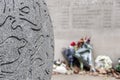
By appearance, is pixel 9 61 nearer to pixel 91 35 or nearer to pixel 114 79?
pixel 114 79

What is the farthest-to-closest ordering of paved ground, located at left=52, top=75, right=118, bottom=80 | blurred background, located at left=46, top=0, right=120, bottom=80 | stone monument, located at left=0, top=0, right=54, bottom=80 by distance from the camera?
blurred background, located at left=46, top=0, right=120, bottom=80, paved ground, located at left=52, top=75, right=118, bottom=80, stone monument, located at left=0, top=0, right=54, bottom=80

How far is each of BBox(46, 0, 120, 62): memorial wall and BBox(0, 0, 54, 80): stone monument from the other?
177 inches

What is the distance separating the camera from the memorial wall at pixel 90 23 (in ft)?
23.4

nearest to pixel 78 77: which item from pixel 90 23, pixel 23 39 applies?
pixel 90 23

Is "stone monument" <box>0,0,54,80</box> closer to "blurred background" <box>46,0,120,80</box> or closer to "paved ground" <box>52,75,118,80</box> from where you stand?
"paved ground" <box>52,75,118,80</box>

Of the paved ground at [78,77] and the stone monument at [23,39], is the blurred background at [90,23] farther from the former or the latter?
the stone monument at [23,39]

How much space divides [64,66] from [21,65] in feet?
13.9

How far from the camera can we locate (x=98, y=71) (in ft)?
22.3

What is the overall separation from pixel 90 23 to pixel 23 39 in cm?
472

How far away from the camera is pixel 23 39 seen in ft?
8.42

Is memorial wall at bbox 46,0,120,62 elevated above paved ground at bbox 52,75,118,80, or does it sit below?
above

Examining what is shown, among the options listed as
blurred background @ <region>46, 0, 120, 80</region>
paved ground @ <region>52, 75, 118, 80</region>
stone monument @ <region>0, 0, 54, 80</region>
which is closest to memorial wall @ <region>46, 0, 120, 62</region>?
blurred background @ <region>46, 0, 120, 80</region>

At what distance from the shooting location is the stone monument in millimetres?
2533

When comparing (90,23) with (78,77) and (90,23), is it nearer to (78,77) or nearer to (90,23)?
(90,23)
